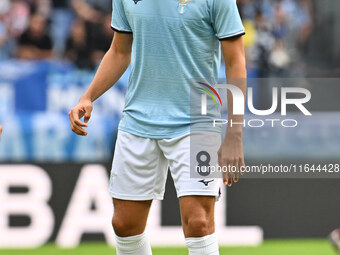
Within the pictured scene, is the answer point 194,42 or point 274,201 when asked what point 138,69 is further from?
point 274,201

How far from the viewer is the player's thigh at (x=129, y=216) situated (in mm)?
4062

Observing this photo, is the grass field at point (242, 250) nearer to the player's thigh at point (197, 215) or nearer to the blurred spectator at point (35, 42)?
the player's thigh at point (197, 215)

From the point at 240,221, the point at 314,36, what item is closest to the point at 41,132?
the point at 240,221

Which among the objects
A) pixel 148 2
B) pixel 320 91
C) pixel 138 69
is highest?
pixel 148 2

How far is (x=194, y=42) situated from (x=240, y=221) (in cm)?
309

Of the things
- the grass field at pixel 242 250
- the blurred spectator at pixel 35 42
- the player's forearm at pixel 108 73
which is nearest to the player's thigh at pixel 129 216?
the player's forearm at pixel 108 73

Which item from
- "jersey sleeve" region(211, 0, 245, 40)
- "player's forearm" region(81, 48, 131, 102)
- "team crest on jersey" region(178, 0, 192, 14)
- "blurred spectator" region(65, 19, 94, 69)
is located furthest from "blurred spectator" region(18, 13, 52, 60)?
"jersey sleeve" region(211, 0, 245, 40)

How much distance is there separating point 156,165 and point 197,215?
39 centimetres

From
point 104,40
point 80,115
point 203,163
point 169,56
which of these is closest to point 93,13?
point 104,40

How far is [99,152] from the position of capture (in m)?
6.91

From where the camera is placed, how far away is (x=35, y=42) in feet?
28.8

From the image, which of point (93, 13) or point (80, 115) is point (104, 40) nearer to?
point (93, 13)

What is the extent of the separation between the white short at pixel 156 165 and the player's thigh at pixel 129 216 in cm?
4

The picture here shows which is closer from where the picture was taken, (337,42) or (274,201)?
(274,201)
